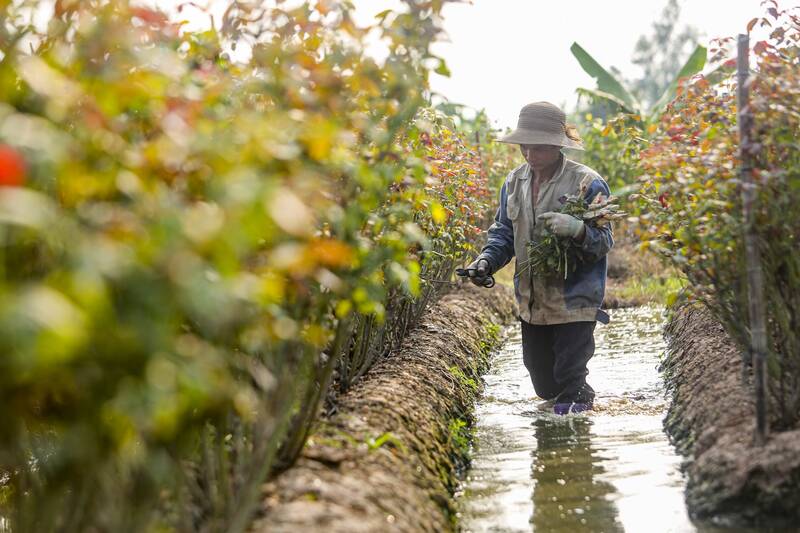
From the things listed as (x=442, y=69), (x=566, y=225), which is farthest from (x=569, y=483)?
(x=442, y=69)

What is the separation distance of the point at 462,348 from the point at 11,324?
6236mm

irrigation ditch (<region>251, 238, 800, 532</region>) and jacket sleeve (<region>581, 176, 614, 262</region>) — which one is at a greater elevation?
jacket sleeve (<region>581, 176, 614, 262</region>)

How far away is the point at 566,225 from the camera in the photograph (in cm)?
586

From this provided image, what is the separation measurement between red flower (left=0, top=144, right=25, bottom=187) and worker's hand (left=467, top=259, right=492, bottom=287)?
4711 mm

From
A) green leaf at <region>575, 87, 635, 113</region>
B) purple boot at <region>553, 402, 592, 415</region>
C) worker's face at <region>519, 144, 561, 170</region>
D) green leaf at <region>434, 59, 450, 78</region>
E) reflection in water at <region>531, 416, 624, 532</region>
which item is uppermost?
green leaf at <region>575, 87, 635, 113</region>

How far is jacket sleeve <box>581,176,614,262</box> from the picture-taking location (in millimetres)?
5938

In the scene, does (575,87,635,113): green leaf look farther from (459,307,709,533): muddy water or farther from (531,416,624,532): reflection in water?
(531,416,624,532): reflection in water

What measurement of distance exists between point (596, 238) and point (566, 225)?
22 cm

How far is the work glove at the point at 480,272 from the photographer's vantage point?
6.23 metres

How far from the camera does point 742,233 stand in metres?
3.95

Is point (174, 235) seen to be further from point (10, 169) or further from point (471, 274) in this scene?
point (471, 274)

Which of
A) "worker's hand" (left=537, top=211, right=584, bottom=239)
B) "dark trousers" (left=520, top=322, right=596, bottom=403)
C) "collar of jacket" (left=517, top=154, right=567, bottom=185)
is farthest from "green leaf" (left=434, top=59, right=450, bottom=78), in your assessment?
"dark trousers" (left=520, top=322, right=596, bottom=403)

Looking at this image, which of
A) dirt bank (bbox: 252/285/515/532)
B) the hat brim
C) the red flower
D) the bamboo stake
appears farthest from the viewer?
the hat brim

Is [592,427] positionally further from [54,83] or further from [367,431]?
[54,83]
